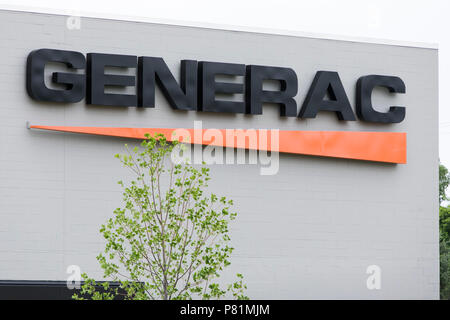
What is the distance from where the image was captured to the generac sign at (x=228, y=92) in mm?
16844

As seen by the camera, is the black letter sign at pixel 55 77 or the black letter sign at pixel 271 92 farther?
the black letter sign at pixel 271 92

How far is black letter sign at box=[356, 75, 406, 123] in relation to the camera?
19047 millimetres

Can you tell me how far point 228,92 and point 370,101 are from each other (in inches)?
129

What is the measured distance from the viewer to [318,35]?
19031 mm

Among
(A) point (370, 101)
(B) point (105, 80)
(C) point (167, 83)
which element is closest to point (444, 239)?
(A) point (370, 101)

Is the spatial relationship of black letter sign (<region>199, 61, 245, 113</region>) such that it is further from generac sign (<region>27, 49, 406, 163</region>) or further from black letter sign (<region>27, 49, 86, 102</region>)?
black letter sign (<region>27, 49, 86, 102</region>)

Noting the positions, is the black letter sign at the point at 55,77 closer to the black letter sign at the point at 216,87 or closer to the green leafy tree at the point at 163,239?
the green leafy tree at the point at 163,239

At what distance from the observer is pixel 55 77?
16703 mm

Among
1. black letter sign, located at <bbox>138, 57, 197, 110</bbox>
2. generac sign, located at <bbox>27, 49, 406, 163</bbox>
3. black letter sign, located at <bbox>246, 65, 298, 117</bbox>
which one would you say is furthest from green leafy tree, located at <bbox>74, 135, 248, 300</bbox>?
black letter sign, located at <bbox>246, 65, 298, 117</bbox>

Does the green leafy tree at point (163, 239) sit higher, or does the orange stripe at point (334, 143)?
the orange stripe at point (334, 143)

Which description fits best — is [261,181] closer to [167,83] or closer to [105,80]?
[167,83]

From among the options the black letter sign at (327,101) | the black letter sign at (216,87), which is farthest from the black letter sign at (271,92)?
the black letter sign at (327,101)

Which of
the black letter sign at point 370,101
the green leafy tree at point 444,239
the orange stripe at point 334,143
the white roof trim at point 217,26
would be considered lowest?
the green leafy tree at point 444,239

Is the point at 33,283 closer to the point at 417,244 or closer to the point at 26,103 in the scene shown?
the point at 26,103
